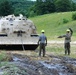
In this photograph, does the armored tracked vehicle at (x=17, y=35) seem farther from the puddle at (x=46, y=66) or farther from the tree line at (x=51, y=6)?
the tree line at (x=51, y=6)

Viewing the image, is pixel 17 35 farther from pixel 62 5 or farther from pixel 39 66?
pixel 62 5

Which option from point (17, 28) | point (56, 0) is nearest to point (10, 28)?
point (17, 28)

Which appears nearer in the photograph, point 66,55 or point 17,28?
point 66,55

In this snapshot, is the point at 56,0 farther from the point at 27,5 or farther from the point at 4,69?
the point at 4,69

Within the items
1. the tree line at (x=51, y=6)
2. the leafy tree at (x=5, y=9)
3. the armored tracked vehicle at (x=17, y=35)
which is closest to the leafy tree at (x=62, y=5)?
the tree line at (x=51, y=6)

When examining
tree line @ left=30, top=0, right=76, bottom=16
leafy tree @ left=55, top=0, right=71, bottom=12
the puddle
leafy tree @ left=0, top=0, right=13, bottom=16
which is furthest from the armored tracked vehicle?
leafy tree @ left=55, top=0, right=71, bottom=12

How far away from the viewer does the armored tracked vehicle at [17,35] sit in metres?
30.7

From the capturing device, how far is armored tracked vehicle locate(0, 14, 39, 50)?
30656mm

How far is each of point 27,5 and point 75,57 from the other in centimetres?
12266

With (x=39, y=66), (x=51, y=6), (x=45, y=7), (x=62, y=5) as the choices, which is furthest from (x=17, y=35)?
(x=62, y=5)

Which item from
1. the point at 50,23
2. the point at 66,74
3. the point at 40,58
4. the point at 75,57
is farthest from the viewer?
the point at 50,23

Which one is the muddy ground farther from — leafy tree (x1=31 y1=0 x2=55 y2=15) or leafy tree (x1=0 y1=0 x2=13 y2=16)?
leafy tree (x1=31 y1=0 x2=55 y2=15)

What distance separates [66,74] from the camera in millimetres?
19906

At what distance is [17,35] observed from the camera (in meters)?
30.9
